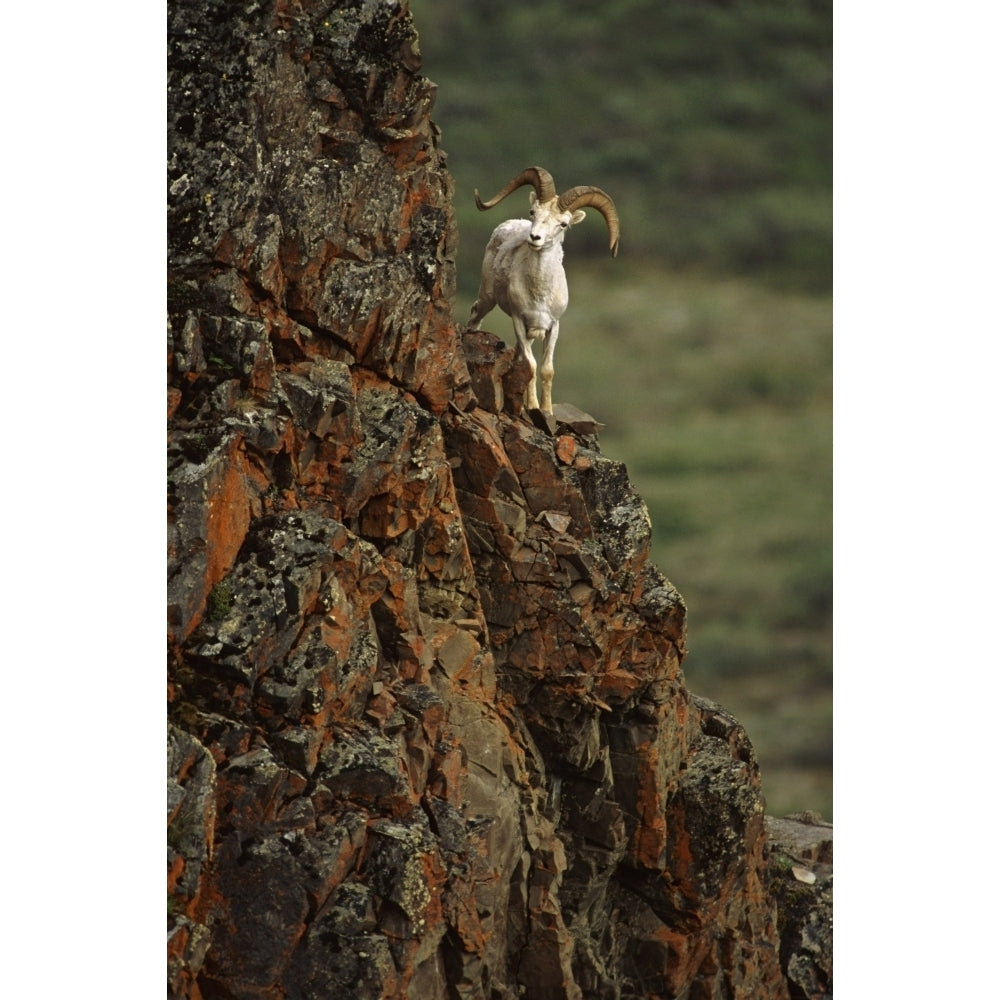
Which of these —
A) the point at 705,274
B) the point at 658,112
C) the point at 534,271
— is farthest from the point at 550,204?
the point at 705,274

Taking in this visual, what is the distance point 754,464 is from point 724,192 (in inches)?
136

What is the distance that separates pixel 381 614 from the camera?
58.3ft

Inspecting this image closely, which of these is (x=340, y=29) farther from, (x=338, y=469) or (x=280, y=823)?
(x=280, y=823)

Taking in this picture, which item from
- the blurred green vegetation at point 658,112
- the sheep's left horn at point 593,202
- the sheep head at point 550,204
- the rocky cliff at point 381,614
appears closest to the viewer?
the rocky cliff at point 381,614

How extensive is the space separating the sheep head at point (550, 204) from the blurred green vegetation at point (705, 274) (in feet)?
7.09

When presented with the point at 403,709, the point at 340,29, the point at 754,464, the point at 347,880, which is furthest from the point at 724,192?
the point at 347,880

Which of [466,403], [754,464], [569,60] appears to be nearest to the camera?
[466,403]

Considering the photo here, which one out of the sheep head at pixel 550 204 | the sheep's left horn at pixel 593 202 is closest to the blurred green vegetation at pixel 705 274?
the sheep's left horn at pixel 593 202

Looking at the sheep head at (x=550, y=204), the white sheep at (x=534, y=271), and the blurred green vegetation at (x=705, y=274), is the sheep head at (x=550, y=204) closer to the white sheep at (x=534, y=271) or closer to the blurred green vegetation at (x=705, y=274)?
the white sheep at (x=534, y=271)

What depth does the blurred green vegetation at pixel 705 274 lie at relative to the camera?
2189cm

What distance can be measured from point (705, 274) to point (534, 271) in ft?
14.5

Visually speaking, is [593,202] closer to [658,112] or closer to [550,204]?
[550,204]

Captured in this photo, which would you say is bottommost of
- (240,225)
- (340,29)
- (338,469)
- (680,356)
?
(338,469)

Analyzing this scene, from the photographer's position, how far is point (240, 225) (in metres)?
16.7
